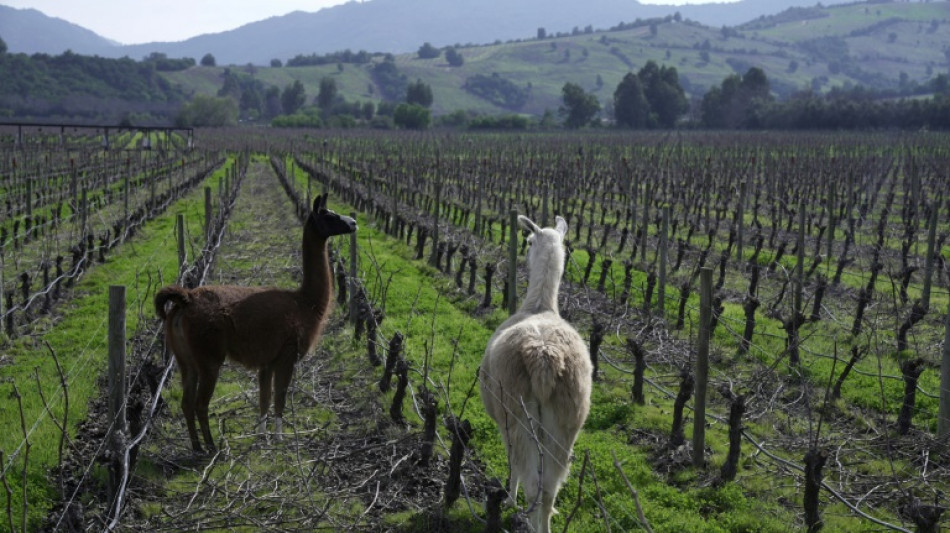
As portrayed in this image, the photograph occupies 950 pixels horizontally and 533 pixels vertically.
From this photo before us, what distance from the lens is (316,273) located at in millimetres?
7168

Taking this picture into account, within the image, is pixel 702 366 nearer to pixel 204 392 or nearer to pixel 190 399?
pixel 204 392

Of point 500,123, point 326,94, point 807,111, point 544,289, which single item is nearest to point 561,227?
point 544,289

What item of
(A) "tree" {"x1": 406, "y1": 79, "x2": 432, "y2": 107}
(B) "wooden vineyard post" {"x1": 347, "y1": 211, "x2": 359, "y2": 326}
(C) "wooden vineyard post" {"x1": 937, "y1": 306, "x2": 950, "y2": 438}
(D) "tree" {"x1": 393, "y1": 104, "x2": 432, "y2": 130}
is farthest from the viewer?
(A) "tree" {"x1": 406, "y1": 79, "x2": 432, "y2": 107}

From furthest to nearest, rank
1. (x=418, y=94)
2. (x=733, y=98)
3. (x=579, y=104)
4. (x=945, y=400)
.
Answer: (x=418, y=94) < (x=579, y=104) < (x=733, y=98) < (x=945, y=400)

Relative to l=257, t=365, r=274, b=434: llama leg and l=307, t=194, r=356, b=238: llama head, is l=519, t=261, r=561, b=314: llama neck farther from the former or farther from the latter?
l=257, t=365, r=274, b=434: llama leg

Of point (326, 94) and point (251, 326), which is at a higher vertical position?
point (326, 94)

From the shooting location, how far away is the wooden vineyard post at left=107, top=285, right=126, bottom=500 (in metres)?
5.15

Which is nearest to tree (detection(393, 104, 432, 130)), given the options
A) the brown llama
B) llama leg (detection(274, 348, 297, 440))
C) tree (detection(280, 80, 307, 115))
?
tree (detection(280, 80, 307, 115))

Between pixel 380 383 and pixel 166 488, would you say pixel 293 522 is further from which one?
pixel 380 383

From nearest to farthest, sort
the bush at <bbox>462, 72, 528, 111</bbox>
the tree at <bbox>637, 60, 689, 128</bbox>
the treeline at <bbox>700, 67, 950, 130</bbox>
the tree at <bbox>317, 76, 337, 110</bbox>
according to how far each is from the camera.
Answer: the treeline at <bbox>700, 67, 950, 130</bbox>
the tree at <bbox>637, 60, 689, 128</bbox>
the tree at <bbox>317, 76, 337, 110</bbox>
the bush at <bbox>462, 72, 528, 111</bbox>

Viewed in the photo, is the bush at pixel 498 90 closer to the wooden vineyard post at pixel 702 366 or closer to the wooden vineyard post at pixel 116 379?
the wooden vineyard post at pixel 702 366

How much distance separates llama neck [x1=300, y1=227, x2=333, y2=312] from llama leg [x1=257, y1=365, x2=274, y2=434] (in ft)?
2.33

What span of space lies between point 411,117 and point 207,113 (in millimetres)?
26740

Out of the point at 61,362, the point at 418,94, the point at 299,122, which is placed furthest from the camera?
the point at 418,94
